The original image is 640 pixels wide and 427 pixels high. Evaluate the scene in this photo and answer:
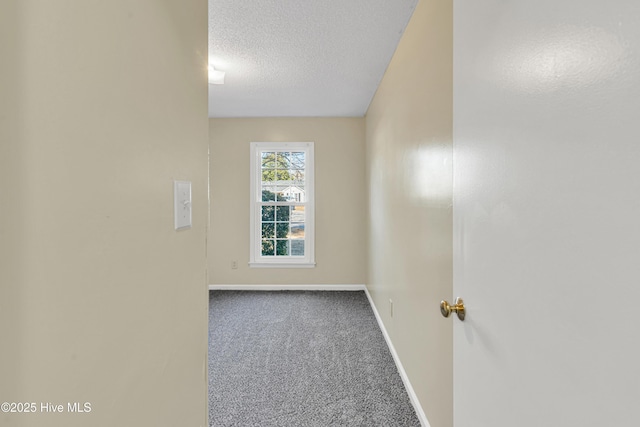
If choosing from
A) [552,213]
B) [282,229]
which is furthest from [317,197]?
[552,213]

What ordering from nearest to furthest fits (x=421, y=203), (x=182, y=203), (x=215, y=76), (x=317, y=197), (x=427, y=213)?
(x=182, y=203), (x=427, y=213), (x=421, y=203), (x=215, y=76), (x=317, y=197)

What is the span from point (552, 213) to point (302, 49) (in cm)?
235

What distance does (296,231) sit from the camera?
4.57 m

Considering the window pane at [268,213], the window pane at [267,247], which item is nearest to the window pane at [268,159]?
the window pane at [268,213]

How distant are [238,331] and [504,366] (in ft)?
8.89

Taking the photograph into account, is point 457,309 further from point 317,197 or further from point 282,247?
point 282,247

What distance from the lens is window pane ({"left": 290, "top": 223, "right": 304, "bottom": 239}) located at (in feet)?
15.0

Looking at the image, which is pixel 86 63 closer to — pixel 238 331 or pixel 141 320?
pixel 141 320

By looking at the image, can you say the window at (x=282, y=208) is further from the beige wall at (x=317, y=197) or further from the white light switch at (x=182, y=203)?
the white light switch at (x=182, y=203)

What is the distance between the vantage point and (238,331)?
3.06 m

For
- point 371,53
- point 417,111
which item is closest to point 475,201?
point 417,111

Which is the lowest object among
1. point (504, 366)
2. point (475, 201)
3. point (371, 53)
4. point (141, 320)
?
point (504, 366)

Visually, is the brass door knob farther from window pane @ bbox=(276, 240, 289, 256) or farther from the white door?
window pane @ bbox=(276, 240, 289, 256)

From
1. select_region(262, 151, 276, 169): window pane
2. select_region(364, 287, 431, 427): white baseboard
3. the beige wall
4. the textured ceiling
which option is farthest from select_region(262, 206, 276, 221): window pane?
select_region(364, 287, 431, 427): white baseboard
